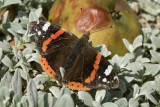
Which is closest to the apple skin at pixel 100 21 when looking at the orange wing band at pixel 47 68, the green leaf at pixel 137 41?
the green leaf at pixel 137 41

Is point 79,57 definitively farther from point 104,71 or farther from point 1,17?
point 1,17

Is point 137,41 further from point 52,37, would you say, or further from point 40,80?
point 40,80

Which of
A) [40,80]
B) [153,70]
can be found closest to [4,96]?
[40,80]

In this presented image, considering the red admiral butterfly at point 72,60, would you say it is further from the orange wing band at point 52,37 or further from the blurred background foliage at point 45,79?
the blurred background foliage at point 45,79

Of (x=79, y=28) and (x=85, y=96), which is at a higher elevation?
(x=79, y=28)

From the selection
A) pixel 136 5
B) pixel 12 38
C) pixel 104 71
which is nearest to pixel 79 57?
pixel 104 71

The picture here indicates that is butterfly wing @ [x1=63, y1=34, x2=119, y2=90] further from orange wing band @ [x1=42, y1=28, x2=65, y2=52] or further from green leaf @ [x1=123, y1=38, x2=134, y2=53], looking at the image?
green leaf @ [x1=123, y1=38, x2=134, y2=53]
